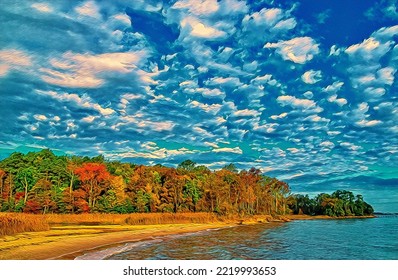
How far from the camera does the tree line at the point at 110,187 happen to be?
49.3 metres

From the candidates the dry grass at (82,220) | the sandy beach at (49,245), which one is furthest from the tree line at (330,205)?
the sandy beach at (49,245)

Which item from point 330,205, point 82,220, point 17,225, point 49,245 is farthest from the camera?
point 330,205

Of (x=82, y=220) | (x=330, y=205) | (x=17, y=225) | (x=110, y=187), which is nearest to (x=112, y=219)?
(x=82, y=220)

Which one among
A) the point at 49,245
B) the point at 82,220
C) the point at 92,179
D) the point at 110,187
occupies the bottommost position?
the point at 49,245

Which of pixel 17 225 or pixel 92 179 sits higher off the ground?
pixel 92 179

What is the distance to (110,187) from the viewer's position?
A: 53.8 meters

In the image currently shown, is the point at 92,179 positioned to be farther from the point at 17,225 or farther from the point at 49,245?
the point at 49,245

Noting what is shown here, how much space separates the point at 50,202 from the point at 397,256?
41.1 meters

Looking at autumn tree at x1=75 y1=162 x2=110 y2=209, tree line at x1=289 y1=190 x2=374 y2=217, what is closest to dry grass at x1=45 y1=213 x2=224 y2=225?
autumn tree at x1=75 y1=162 x2=110 y2=209

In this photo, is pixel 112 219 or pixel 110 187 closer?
pixel 112 219

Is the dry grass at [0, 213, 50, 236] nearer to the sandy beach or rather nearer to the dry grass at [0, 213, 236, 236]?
the dry grass at [0, 213, 236, 236]

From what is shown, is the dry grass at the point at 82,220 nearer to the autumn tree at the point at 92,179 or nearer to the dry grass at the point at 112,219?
the dry grass at the point at 112,219
